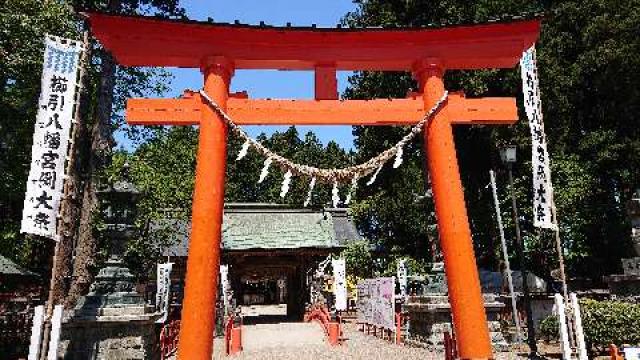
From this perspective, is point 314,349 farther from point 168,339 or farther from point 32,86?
point 32,86

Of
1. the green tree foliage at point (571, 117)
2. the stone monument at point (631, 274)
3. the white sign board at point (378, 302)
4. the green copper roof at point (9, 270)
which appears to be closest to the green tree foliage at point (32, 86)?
the green copper roof at point (9, 270)

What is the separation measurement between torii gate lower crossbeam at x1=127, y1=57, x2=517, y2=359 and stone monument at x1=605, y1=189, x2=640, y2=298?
8248 mm

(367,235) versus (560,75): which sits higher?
(560,75)

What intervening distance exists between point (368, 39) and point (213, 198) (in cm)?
313

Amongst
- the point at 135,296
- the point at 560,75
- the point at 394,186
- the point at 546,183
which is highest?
the point at 560,75

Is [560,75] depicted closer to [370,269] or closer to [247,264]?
[370,269]

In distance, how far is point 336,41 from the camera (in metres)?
6.99

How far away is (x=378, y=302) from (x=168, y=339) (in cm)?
651

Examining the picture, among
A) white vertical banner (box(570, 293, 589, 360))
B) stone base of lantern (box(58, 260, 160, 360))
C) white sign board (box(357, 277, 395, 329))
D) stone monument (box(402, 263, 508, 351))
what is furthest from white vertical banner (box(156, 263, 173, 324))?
white vertical banner (box(570, 293, 589, 360))

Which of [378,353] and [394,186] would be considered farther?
[394,186]

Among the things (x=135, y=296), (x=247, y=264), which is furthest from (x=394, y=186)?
(x=135, y=296)

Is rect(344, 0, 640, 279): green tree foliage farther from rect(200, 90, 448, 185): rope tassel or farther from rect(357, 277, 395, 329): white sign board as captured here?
rect(200, 90, 448, 185): rope tassel

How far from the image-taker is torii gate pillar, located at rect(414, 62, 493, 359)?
6.11 m

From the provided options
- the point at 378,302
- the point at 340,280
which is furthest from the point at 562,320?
the point at 340,280
